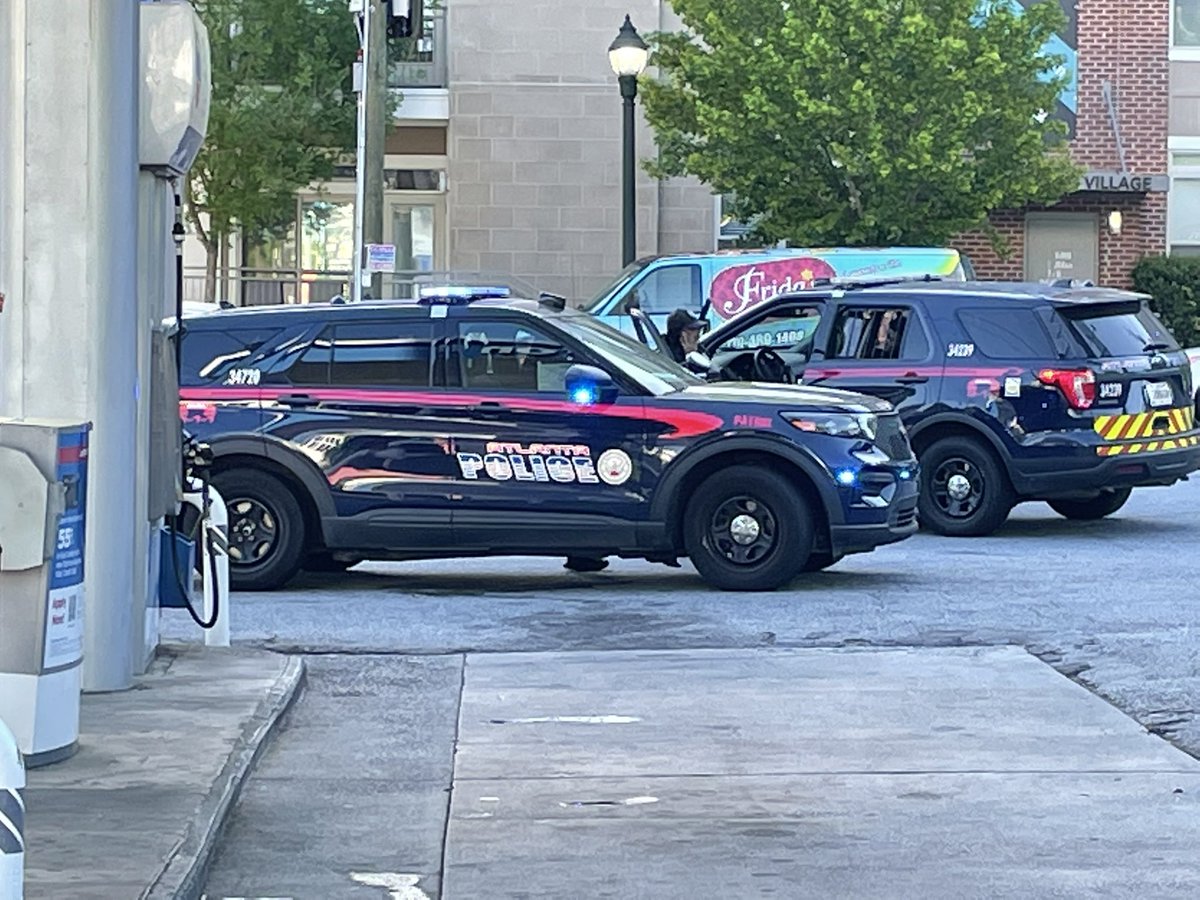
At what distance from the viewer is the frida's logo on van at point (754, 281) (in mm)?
22328

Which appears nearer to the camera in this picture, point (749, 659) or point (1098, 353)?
point (749, 659)

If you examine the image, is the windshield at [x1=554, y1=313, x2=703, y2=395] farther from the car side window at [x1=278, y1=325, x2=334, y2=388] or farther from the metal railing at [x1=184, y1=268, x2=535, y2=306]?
the metal railing at [x1=184, y1=268, x2=535, y2=306]

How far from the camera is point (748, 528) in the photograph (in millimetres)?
12773

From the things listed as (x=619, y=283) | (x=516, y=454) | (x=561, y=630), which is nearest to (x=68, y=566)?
(x=561, y=630)

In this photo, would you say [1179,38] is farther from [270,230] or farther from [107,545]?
[107,545]

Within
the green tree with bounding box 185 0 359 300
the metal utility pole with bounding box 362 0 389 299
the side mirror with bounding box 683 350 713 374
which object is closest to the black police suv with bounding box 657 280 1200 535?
the side mirror with bounding box 683 350 713 374

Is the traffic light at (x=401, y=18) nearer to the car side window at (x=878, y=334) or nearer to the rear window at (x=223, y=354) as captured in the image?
the car side window at (x=878, y=334)


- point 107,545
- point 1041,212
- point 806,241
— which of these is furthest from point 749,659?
point 1041,212

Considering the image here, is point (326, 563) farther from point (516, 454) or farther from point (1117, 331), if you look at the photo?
point (1117, 331)

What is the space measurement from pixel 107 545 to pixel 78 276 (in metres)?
1.08

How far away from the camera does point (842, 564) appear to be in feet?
47.4

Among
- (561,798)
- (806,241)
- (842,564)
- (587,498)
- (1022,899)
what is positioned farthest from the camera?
(806,241)

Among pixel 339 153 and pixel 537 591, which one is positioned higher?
pixel 339 153

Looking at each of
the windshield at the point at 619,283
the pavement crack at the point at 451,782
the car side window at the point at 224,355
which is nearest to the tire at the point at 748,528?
the pavement crack at the point at 451,782
